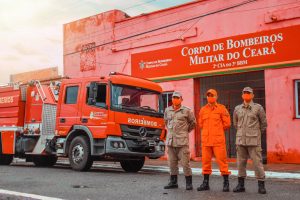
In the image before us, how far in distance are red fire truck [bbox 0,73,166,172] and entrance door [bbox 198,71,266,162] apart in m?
5.19

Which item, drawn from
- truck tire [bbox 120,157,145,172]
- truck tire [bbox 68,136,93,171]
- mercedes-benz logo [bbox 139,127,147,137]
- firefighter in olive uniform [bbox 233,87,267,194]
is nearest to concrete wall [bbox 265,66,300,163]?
truck tire [bbox 120,157,145,172]

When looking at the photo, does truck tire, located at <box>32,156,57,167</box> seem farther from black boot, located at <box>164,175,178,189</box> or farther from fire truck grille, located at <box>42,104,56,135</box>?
black boot, located at <box>164,175,178,189</box>

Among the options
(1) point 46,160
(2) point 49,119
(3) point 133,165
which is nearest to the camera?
(3) point 133,165

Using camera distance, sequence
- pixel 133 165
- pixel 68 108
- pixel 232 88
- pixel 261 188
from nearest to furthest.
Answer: pixel 261 188
pixel 68 108
pixel 133 165
pixel 232 88

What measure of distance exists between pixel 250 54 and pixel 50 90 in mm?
7040

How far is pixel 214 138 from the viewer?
7.98 metres

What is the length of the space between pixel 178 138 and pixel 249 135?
4.23ft

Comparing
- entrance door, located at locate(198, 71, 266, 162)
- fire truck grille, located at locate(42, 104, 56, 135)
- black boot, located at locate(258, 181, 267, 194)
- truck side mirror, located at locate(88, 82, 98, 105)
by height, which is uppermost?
entrance door, located at locate(198, 71, 266, 162)

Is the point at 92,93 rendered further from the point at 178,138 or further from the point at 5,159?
the point at 5,159

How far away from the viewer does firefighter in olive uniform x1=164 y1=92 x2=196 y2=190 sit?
8.18 m

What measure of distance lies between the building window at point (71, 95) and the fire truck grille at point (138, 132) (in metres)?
1.90

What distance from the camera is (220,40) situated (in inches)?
655

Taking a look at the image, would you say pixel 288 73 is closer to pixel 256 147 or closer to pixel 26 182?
pixel 256 147

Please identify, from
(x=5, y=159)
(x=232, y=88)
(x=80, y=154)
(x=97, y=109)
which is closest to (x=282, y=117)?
(x=232, y=88)
